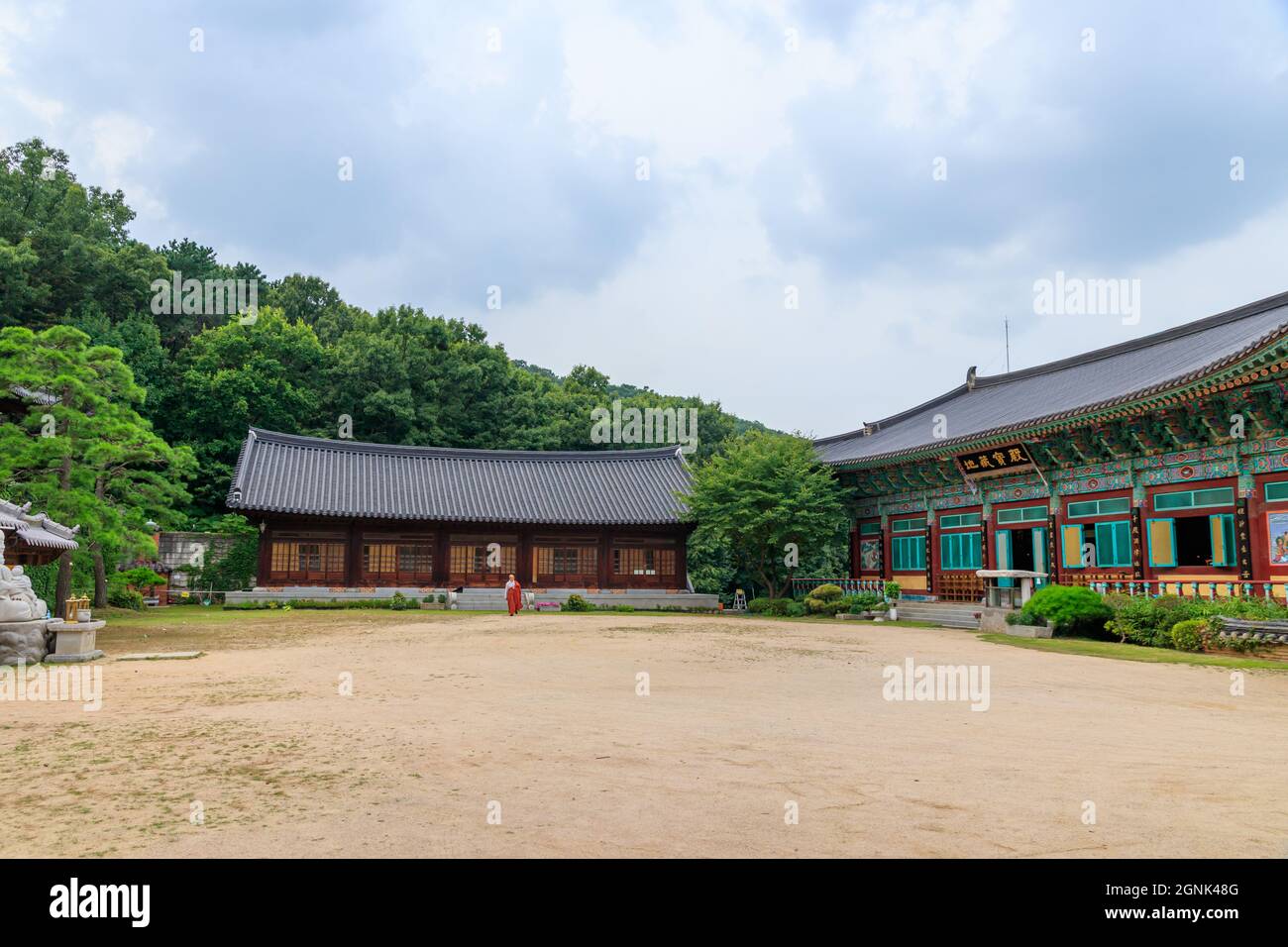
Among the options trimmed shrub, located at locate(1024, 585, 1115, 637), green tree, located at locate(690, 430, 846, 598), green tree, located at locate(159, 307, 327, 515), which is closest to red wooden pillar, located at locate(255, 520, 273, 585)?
green tree, located at locate(159, 307, 327, 515)

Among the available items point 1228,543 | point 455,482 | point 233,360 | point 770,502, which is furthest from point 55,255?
point 1228,543

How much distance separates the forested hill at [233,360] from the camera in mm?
40688

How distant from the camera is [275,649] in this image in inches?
606

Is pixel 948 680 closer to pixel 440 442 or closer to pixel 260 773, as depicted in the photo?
pixel 260 773

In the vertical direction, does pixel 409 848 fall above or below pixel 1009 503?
below

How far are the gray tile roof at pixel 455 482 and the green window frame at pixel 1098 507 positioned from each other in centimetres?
1543

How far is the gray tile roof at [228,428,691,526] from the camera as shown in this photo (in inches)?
1271

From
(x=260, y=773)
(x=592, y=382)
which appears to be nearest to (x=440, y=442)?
(x=592, y=382)

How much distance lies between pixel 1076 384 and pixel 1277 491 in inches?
388

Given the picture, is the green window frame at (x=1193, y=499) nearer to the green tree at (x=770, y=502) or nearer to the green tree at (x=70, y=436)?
the green tree at (x=770, y=502)

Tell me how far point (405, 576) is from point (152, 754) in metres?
26.8

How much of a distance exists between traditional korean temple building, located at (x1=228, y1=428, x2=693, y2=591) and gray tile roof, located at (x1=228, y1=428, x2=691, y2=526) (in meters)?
0.06

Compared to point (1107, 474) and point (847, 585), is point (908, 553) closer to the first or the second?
point (847, 585)

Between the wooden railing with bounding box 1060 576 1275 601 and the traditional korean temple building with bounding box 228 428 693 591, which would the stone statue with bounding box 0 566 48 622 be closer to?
the traditional korean temple building with bounding box 228 428 693 591
